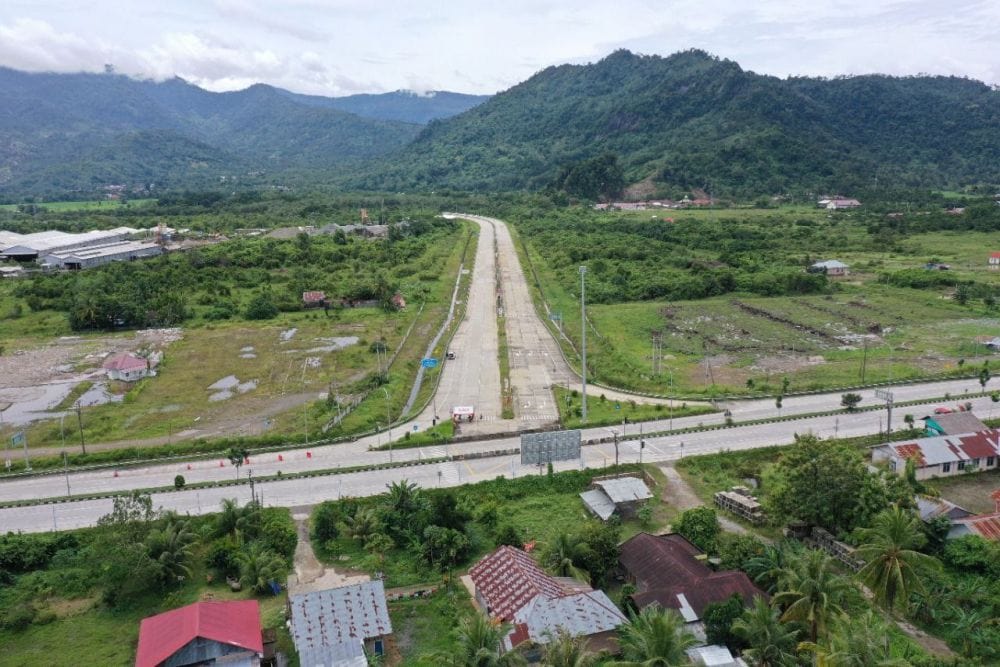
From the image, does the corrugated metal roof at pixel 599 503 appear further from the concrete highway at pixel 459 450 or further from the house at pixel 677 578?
the concrete highway at pixel 459 450

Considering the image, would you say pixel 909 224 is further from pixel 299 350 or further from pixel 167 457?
pixel 167 457

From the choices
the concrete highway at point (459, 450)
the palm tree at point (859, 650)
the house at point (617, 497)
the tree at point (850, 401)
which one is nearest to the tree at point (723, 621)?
the palm tree at point (859, 650)

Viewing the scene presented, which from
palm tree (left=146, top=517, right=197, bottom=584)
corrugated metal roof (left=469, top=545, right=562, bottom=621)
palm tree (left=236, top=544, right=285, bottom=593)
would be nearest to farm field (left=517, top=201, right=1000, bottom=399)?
corrugated metal roof (left=469, top=545, right=562, bottom=621)

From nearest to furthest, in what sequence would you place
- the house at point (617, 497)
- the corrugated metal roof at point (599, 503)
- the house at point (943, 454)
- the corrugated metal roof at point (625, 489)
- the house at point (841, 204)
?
the corrugated metal roof at point (599, 503) → the house at point (617, 497) → the corrugated metal roof at point (625, 489) → the house at point (943, 454) → the house at point (841, 204)

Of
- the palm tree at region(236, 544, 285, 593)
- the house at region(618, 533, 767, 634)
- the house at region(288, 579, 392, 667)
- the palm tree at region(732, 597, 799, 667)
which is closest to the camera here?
the palm tree at region(732, 597, 799, 667)

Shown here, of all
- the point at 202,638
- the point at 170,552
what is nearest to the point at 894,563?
the point at 202,638

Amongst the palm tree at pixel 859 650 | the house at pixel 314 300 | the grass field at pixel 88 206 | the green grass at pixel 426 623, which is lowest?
the green grass at pixel 426 623

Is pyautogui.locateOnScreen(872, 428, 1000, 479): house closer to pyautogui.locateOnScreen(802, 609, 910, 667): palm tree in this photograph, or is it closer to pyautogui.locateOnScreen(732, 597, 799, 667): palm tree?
pyautogui.locateOnScreen(732, 597, 799, 667): palm tree
